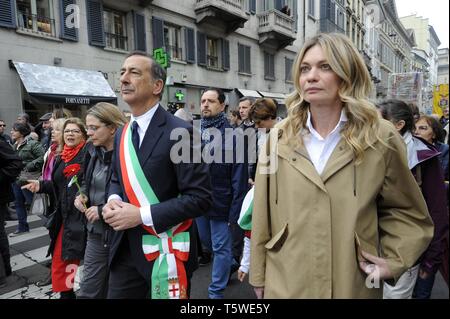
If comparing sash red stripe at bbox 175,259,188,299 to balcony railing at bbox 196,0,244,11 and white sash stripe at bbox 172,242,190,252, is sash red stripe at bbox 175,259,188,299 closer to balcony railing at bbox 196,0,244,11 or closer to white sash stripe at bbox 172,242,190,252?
white sash stripe at bbox 172,242,190,252

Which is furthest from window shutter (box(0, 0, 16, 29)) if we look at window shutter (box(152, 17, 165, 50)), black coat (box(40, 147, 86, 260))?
black coat (box(40, 147, 86, 260))

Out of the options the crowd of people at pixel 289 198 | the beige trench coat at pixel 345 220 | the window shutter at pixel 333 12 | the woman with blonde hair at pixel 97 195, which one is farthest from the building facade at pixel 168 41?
the beige trench coat at pixel 345 220

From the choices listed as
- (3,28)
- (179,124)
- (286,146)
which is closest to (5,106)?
(3,28)

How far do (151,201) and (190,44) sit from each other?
46.1 feet

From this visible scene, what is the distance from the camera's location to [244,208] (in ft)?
6.71

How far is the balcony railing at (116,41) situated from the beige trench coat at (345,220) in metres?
12.5

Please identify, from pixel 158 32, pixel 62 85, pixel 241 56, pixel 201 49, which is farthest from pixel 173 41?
pixel 62 85

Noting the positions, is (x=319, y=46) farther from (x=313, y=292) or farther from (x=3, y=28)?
(x=3, y=28)

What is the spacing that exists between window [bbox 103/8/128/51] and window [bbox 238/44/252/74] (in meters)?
6.67

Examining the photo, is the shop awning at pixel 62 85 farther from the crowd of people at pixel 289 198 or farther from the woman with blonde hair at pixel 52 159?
the crowd of people at pixel 289 198

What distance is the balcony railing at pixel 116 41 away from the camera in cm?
1231

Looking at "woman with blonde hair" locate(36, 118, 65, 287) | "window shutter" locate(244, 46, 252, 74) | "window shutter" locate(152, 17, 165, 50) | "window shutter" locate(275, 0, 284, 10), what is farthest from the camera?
"window shutter" locate(244, 46, 252, 74)

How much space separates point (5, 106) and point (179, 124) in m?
9.73

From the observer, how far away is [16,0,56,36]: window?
32.6 ft
